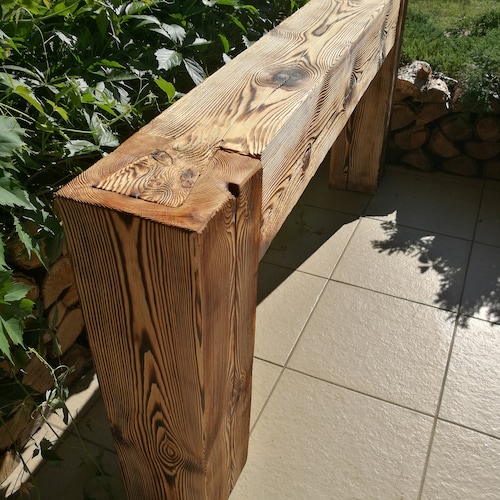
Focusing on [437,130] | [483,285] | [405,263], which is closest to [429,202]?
[437,130]

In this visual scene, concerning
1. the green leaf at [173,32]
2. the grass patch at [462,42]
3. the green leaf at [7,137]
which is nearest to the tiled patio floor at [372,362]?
the grass patch at [462,42]

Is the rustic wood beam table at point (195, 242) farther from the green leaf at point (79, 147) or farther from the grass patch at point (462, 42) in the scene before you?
the grass patch at point (462, 42)

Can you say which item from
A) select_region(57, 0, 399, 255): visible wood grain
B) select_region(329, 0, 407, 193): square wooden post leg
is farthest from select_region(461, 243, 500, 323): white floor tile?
select_region(57, 0, 399, 255): visible wood grain

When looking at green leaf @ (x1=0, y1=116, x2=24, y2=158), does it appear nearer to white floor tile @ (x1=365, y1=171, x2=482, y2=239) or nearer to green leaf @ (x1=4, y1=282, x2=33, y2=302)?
green leaf @ (x1=4, y1=282, x2=33, y2=302)

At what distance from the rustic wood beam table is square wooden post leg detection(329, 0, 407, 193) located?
3.60 ft

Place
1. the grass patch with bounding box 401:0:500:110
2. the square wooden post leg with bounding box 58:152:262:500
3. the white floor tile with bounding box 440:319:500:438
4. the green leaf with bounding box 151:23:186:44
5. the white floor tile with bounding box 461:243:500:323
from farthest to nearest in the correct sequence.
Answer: the grass patch with bounding box 401:0:500:110 → the white floor tile with bounding box 461:243:500:323 → the white floor tile with bounding box 440:319:500:438 → the green leaf with bounding box 151:23:186:44 → the square wooden post leg with bounding box 58:152:262:500

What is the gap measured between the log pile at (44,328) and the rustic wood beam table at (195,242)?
1.14ft

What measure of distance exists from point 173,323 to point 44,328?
59cm

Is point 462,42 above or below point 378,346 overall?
above

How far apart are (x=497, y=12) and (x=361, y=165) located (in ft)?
4.68

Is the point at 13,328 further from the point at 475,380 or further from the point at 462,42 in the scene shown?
the point at 462,42

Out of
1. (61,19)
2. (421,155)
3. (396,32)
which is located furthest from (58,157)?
(421,155)

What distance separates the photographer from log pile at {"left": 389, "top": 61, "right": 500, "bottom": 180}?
294 cm

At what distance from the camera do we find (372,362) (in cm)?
208
